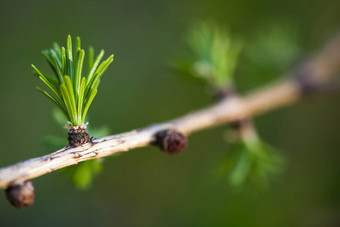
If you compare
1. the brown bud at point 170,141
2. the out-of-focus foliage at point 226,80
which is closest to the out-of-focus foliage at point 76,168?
the brown bud at point 170,141

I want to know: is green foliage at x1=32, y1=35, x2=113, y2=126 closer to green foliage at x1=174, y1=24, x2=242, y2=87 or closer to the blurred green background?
green foliage at x1=174, y1=24, x2=242, y2=87

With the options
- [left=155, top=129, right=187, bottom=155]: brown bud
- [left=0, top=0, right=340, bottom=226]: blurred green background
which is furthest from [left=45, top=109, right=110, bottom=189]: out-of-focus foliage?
[left=0, top=0, right=340, bottom=226]: blurred green background

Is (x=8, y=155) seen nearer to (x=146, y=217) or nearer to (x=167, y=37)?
(x=146, y=217)

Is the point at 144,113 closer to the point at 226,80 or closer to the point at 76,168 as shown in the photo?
the point at 226,80

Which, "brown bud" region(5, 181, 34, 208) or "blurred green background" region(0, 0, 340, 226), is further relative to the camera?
"blurred green background" region(0, 0, 340, 226)

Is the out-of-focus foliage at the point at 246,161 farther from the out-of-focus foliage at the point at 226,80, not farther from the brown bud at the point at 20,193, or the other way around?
the brown bud at the point at 20,193
